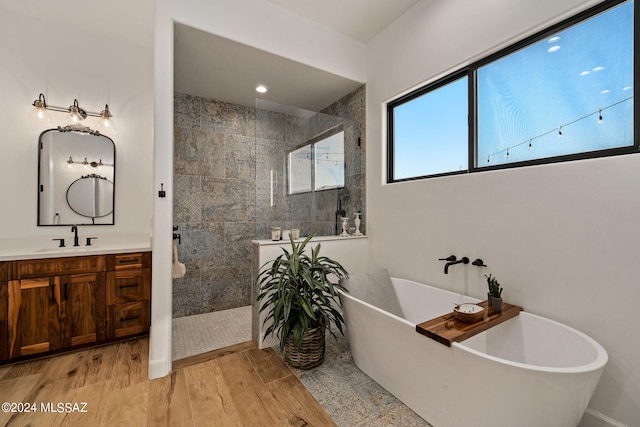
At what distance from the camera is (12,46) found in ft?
8.18

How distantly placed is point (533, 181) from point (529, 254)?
485 millimetres

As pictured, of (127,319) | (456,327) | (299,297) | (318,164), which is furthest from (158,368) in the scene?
(318,164)

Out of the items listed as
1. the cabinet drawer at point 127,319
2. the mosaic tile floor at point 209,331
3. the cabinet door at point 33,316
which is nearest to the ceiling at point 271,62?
the cabinet door at point 33,316

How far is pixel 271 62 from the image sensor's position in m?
2.72

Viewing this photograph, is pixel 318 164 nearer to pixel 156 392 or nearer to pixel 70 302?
pixel 156 392

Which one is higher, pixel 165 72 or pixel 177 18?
pixel 177 18

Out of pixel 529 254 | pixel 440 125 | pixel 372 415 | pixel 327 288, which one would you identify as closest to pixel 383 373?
pixel 372 415

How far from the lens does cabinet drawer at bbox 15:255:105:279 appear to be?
7.16ft

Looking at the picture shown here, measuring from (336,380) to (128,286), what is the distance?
6.89ft

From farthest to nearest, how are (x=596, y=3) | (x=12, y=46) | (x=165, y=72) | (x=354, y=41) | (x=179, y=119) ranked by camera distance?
(x=179, y=119)
(x=354, y=41)
(x=12, y=46)
(x=165, y=72)
(x=596, y=3)

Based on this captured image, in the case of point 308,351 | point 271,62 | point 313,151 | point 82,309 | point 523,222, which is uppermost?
point 271,62

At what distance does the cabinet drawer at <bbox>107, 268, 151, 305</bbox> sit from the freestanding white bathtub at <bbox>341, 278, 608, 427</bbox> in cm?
197

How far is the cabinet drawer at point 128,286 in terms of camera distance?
251cm

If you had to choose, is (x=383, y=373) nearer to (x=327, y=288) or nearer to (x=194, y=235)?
(x=327, y=288)
